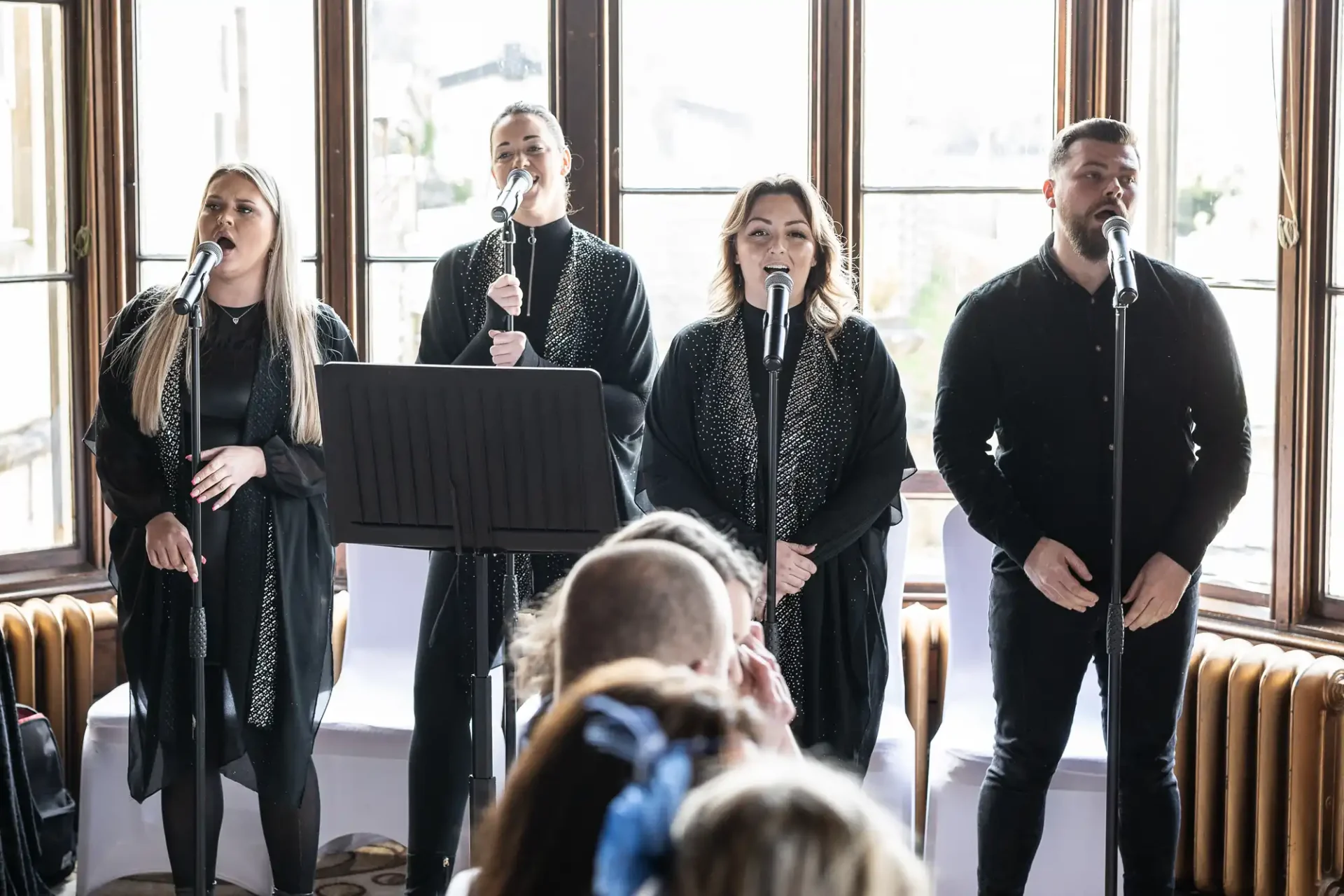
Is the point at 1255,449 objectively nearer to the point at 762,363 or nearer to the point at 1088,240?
the point at 1088,240

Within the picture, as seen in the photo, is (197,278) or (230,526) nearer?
(197,278)

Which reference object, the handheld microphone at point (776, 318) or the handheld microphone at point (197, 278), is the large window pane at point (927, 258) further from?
the handheld microphone at point (197, 278)

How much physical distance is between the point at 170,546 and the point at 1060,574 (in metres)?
1.58

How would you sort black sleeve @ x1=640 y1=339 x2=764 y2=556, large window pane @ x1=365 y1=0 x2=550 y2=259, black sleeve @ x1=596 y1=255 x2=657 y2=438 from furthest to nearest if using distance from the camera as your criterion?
large window pane @ x1=365 y1=0 x2=550 y2=259
black sleeve @ x1=596 y1=255 x2=657 y2=438
black sleeve @ x1=640 y1=339 x2=764 y2=556

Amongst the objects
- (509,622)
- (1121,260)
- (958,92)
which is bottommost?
(509,622)

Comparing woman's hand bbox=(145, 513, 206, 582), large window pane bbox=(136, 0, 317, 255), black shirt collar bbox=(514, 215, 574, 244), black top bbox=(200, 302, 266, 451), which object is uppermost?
large window pane bbox=(136, 0, 317, 255)

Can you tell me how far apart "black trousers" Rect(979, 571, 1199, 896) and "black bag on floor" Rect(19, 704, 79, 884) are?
1998 mm

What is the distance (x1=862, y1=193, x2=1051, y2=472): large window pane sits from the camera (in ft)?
12.5

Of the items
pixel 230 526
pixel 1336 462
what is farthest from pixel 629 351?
pixel 1336 462

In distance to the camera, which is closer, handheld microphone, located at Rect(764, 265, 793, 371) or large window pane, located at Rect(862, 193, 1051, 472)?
handheld microphone, located at Rect(764, 265, 793, 371)

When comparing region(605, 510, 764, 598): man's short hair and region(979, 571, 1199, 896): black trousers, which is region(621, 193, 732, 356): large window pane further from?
region(605, 510, 764, 598): man's short hair

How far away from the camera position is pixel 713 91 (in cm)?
383

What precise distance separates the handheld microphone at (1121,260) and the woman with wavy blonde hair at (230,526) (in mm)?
1474

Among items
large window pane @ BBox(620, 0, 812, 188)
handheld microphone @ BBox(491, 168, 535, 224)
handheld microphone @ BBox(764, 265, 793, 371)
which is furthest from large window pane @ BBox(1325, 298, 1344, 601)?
handheld microphone @ BBox(491, 168, 535, 224)
